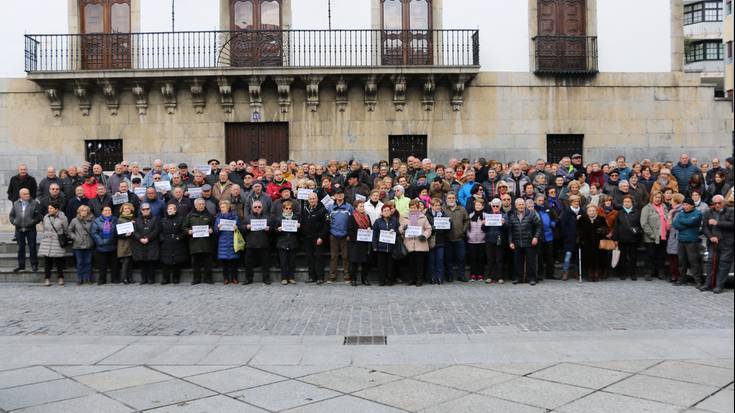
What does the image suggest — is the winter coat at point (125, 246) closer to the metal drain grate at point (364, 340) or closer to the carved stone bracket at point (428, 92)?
the metal drain grate at point (364, 340)

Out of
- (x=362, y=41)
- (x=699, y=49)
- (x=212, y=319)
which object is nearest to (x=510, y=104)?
(x=362, y=41)

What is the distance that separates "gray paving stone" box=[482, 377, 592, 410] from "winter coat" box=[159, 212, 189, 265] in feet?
29.2

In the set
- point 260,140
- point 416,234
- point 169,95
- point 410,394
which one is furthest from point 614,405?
point 169,95

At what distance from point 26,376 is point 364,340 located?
3.70m

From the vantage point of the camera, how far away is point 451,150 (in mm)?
19703

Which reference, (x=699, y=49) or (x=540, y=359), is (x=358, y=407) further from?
(x=699, y=49)

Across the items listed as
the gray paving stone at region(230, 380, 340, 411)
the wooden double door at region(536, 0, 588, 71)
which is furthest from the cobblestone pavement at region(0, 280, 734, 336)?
the wooden double door at region(536, 0, 588, 71)

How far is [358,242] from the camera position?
42.1 ft

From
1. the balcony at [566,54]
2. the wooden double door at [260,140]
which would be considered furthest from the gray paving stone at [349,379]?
the balcony at [566,54]

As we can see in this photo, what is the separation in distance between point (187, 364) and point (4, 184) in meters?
15.7

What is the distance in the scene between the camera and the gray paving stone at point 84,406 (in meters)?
5.37

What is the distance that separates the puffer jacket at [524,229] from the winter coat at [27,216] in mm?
9940

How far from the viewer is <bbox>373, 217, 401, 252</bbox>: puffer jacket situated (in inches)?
504

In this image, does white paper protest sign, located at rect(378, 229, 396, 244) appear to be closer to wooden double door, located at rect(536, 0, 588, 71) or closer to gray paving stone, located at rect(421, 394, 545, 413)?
gray paving stone, located at rect(421, 394, 545, 413)
